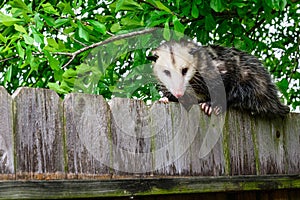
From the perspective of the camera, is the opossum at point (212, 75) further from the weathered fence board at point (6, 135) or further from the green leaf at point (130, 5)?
the weathered fence board at point (6, 135)

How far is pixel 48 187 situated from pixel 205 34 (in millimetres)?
2449

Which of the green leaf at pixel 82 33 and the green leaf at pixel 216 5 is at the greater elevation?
the green leaf at pixel 216 5

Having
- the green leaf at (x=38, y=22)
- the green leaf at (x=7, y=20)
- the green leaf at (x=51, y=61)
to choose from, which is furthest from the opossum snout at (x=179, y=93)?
the green leaf at (x=7, y=20)

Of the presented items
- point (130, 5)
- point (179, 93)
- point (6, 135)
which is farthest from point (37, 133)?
point (130, 5)

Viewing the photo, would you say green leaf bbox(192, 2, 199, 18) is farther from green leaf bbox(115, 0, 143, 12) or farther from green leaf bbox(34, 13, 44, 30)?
green leaf bbox(34, 13, 44, 30)

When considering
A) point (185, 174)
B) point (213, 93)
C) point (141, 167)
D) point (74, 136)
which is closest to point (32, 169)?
point (74, 136)

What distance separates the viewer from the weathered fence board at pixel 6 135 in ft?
5.32

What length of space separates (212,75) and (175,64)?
0.78ft

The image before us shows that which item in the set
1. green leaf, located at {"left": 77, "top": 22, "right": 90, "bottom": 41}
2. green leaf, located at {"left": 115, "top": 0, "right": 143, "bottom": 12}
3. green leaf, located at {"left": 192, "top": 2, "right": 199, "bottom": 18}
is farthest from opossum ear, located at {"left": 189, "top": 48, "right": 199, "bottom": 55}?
green leaf, located at {"left": 77, "top": 22, "right": 90, "bottom": 41}

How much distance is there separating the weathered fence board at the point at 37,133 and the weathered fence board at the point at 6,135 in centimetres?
2

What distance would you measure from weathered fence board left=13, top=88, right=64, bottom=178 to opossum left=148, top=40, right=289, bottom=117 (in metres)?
1.08

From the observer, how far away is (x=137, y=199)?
198 centimetres

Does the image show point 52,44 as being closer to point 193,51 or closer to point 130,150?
point 193,51

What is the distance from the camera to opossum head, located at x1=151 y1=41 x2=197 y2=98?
287 centimetres
